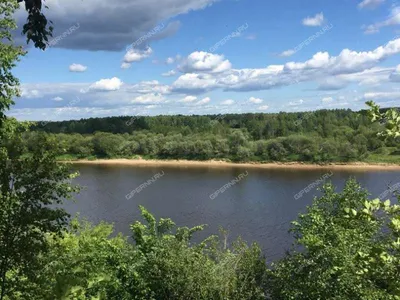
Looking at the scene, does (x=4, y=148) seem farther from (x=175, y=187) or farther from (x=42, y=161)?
(x=175, y=187)

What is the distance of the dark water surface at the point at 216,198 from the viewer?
3966 cm

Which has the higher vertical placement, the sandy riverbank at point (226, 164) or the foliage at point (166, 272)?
the foliage at point (166, 272)

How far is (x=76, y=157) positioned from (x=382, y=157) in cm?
7549

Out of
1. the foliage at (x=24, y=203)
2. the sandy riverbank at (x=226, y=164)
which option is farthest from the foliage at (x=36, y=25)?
the sandy riverbank at (x=226, y=164)

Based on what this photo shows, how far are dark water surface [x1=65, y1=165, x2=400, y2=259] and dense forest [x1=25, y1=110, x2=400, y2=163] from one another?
1148cm

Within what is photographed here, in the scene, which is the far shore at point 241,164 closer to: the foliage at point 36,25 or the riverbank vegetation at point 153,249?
the riverbank vegetation at point 153,249

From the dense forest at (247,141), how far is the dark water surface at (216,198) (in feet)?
37.7

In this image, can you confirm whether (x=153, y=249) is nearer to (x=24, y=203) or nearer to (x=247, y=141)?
(x=24, y=203)

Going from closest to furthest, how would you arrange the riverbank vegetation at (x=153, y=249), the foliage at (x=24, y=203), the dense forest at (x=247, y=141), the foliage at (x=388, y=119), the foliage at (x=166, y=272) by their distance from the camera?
the foliage at (x=388, y=119)
the riverbank vegetation at (x=153, y=249)
the foliage at (x=24, y=203)
the foliage at (x=166, y=272)
the dense forest at (x=247, y=141)

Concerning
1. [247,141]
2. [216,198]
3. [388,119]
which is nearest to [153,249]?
[388,119]

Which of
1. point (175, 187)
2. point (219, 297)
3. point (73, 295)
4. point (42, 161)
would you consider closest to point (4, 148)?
point (42, 161)

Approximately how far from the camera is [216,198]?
54406mm

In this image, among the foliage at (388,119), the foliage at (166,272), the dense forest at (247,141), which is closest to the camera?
the foliage at (388,119)

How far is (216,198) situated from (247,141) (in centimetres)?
5335
